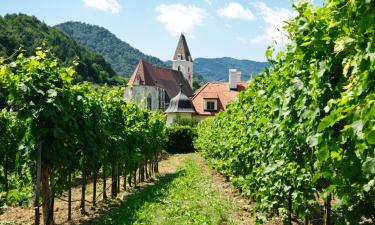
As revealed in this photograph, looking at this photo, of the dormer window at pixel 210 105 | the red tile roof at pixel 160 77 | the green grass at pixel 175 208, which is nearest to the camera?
the green grass at pixel 175 208

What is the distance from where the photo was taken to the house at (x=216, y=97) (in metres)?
49.5

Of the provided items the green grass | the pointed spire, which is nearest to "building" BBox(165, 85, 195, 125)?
the green grass

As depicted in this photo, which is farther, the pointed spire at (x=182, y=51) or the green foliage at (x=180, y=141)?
the pointed spire at (x=182, y=51)

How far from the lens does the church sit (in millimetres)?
49844

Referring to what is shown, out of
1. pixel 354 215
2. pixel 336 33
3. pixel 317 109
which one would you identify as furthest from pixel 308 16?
pixel 354 215

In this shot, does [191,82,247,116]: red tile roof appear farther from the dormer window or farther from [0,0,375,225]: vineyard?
[0,0,375,225]: vineyard

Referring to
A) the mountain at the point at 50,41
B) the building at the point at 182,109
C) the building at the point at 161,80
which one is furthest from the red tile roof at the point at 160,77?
the mountain at the point at 50,41

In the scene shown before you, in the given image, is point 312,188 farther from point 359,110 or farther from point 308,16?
point 359,110

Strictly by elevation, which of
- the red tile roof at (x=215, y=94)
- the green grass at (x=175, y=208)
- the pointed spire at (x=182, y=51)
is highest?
the pointed spire at (x=182, y=51)

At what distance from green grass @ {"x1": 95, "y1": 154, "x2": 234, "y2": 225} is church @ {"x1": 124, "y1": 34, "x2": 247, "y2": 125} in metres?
7.38

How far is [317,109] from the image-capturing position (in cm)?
402

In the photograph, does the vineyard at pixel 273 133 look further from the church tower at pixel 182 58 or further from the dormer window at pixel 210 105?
the church tower at pixel 182 58

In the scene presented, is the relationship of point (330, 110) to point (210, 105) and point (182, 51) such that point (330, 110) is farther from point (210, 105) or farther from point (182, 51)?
point (182, 51)

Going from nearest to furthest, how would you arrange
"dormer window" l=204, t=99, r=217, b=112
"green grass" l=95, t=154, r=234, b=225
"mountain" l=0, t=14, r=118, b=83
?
1. "green grass" l=95, t=154, r=234, b=225
2. "dormer window" l=204, t=99, r=217, b=112
3. "mountain" l=0, t=14, r=118, b=83
